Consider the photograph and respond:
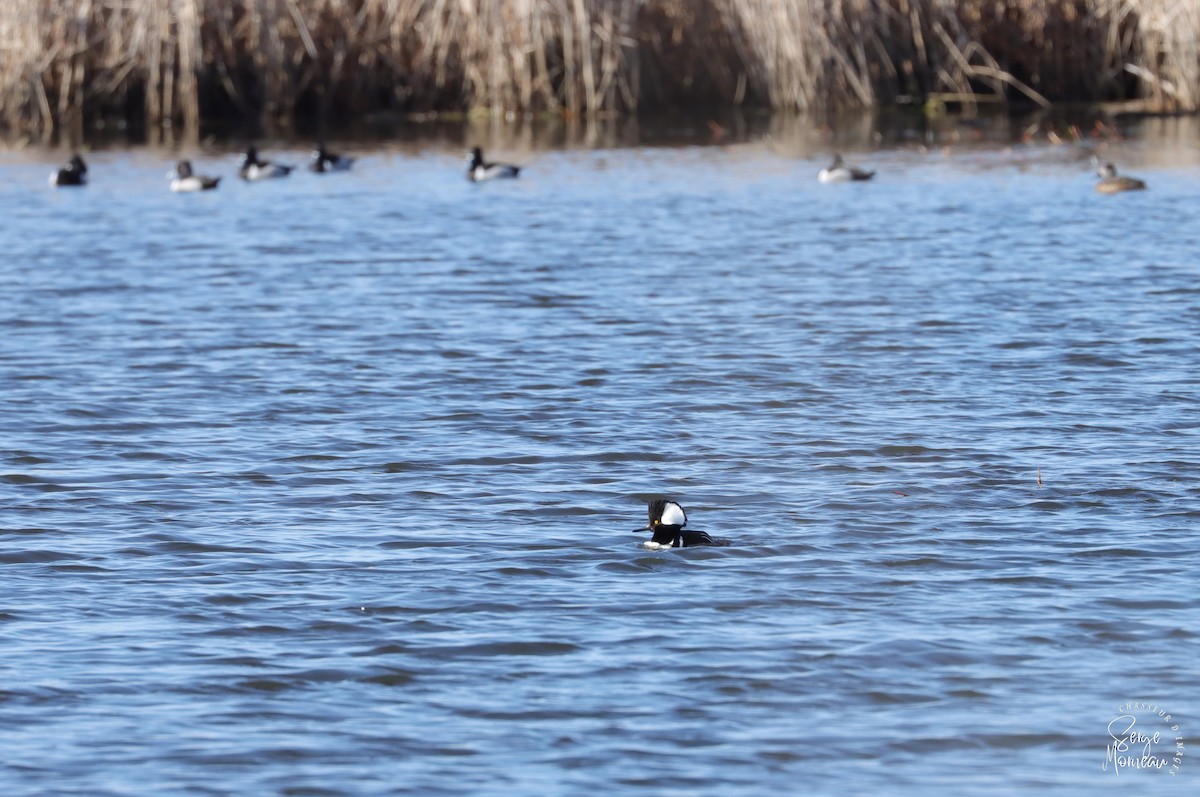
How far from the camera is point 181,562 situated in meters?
8.89

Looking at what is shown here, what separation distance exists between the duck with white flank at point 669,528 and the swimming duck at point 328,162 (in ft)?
64.5

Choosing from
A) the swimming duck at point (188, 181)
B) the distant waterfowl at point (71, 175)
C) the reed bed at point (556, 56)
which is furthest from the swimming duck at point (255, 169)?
the reed bed at point (556, 56)

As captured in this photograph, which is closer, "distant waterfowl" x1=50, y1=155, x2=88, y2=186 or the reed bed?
"distant waterfowl" x1=50, y1=155, x2=88, y2=186

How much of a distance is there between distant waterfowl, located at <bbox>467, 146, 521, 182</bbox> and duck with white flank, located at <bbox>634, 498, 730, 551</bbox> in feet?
59.0

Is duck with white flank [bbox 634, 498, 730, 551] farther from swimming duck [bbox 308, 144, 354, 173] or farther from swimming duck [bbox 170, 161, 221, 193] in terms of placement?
swimming duck [bbox 308, 144, 354, 173]

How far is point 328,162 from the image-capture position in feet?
91.4

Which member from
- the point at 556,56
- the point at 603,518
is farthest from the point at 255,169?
the point at 603,518

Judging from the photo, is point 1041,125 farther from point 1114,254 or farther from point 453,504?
point 453,504

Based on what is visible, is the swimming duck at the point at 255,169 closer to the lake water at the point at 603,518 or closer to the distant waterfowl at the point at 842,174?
the lake water at the point at 603,518

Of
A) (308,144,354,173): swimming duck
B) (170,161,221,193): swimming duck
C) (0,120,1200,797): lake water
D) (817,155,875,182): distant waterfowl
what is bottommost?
(0,120,1200,797): lake water

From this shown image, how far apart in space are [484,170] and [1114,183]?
888 centimetres

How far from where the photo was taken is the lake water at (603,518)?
6.64 meters

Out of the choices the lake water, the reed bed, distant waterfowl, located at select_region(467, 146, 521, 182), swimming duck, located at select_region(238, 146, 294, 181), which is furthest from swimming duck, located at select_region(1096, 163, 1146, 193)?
swimming duck, located at select_region(238, 146, 294, 181)

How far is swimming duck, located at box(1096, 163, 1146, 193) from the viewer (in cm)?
2267
